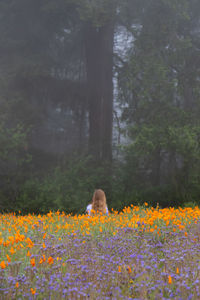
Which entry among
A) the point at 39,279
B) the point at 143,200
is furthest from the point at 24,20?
the point at 39,279

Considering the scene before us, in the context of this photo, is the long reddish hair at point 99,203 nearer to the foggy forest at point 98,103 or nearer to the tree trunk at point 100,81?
the foggy forest at point 98,103

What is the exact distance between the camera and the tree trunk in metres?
15.6

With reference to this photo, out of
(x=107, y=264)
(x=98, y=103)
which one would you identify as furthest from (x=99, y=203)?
(x=98, y=103)

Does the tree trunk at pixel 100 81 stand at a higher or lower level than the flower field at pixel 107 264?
higher

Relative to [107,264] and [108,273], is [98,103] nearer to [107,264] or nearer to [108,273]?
[107,264]

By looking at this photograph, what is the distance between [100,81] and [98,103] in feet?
3.02

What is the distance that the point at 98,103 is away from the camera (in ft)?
51.7

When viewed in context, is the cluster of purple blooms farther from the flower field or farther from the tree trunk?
the tree trunk

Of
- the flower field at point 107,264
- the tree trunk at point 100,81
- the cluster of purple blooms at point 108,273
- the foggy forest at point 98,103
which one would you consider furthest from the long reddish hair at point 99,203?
the tree trunk at point 100,81

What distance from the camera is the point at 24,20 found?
15.8 m

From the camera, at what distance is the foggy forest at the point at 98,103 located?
42.5 ft

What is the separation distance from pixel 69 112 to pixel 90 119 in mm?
1076

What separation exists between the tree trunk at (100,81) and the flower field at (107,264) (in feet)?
32.8

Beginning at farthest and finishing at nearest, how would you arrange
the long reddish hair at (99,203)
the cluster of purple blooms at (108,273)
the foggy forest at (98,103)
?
the foggy forest at (98,103)
the long reddish hair at (99,203)
the cluster of purple blooms at (108,273)
